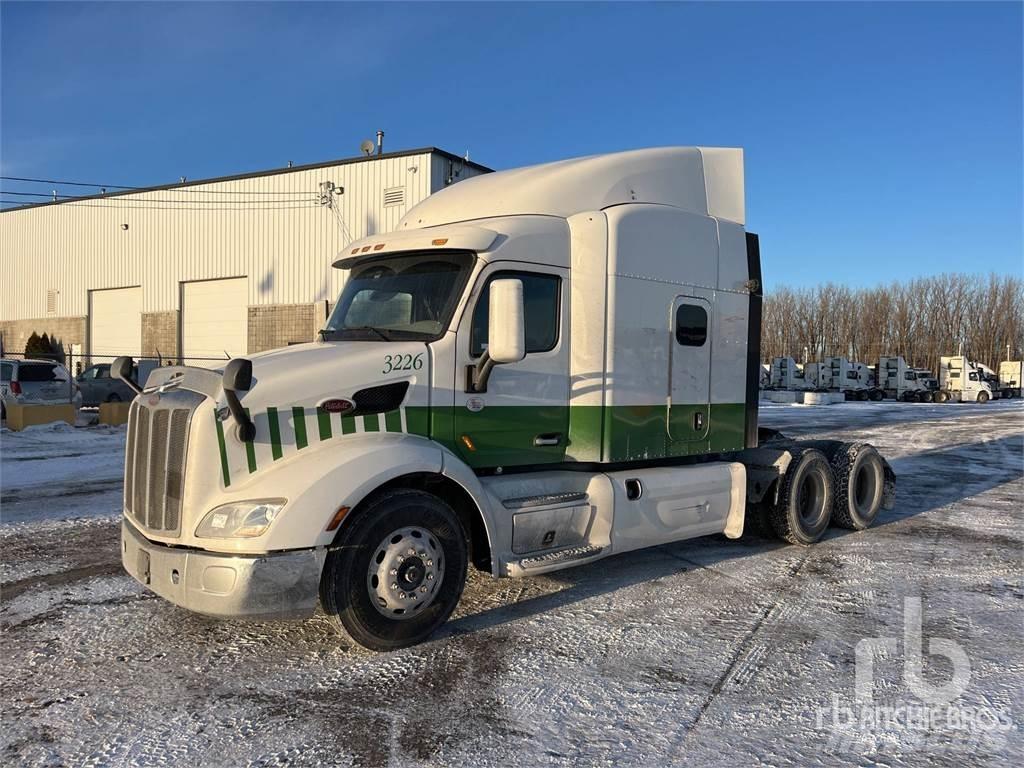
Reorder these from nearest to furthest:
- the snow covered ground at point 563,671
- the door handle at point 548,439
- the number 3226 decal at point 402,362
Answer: the snow covered ground at point 563,671
the number 3226 decal at point 402,362
the door handle at point 548,439

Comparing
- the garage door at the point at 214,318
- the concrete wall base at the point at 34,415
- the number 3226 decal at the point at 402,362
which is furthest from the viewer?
the garage door at the point at 214,318

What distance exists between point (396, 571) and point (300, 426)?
107 centimetres

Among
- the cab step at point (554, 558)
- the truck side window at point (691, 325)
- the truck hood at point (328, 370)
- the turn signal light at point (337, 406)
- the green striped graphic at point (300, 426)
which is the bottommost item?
the cab step at point (554, 558)

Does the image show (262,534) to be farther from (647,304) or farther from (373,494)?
(647,304)

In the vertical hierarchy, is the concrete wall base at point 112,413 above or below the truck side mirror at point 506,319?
below

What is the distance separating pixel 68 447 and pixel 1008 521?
52.0 ft

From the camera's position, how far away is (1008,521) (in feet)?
Result: 30.0

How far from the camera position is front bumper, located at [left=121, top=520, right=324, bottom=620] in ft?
13.6

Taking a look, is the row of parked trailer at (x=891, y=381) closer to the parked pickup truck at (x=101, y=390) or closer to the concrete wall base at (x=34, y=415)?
the parked pickup truck at (x=101, y=390)

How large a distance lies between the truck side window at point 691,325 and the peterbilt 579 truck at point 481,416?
3cm

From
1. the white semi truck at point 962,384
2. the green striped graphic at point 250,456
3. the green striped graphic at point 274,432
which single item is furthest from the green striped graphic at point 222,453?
the white semi truck at point 962,384

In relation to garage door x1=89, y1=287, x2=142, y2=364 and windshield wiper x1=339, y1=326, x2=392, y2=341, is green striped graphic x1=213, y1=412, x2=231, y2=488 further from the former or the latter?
garage door x1=89, y1=287, x2=142, y2=364

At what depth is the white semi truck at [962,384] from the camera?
47.2 metres

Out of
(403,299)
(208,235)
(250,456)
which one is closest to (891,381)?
(208,235)
